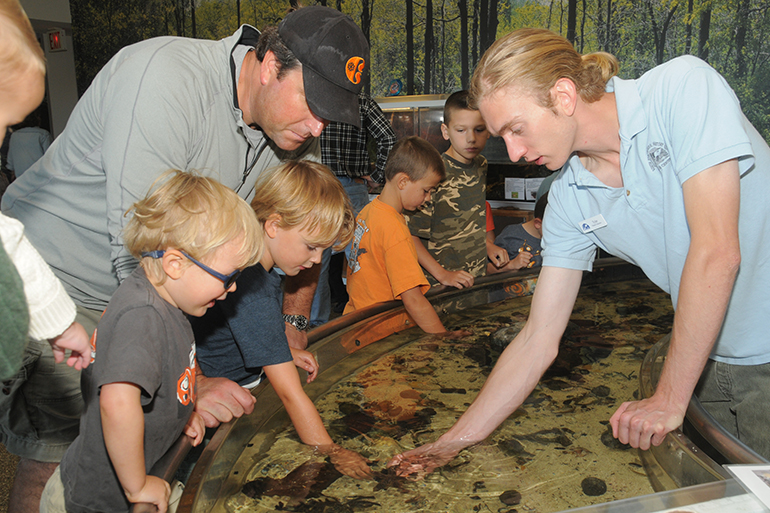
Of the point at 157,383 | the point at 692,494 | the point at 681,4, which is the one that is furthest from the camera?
the point at 681,4

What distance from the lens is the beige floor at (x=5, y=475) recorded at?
2.16m

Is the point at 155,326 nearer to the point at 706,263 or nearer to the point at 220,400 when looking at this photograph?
the point at 220,400

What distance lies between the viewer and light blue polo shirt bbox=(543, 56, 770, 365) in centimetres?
116

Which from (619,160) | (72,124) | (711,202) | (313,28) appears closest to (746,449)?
(711,202)

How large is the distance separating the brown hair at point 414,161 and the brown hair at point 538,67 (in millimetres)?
1421

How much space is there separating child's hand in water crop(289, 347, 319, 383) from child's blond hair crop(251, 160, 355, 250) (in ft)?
1.60

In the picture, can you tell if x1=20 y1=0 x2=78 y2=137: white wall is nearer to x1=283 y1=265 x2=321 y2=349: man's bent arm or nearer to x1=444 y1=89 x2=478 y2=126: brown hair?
x1=444 y1=89 x2=478 y2=126: brown hair

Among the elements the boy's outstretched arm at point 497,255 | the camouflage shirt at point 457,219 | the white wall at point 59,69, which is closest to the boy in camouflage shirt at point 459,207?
the camouflage shirt at point 457,219

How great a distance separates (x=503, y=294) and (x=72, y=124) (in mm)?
2417

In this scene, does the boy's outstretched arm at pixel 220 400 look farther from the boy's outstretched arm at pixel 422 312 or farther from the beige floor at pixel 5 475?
the beige floor at pixel 5 475

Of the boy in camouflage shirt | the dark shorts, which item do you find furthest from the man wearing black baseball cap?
the boy in camouflage shirt

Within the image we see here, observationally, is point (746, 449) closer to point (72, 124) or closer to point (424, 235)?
point (72, 124)

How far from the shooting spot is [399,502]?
1412mm

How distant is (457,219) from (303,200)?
1.85 m
